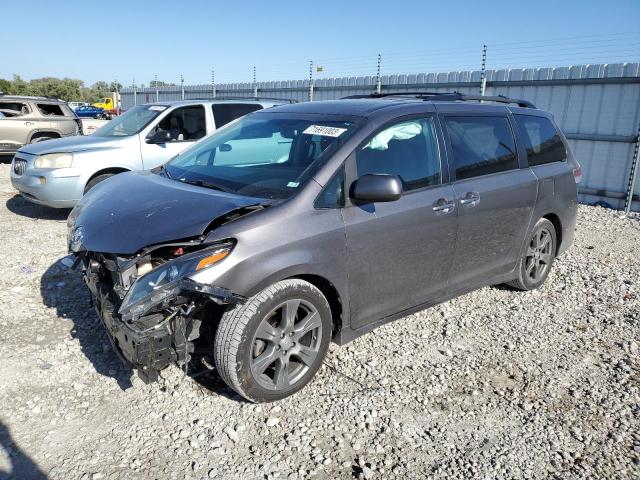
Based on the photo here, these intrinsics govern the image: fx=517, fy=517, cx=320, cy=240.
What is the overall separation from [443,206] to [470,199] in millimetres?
336

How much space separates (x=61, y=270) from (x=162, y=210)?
2.71 meters

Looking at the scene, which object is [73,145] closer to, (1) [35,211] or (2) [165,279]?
(1) [35,211]

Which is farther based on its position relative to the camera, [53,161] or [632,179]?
[632,179]

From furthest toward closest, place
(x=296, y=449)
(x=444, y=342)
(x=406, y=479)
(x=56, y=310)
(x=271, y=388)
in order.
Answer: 1. (x=56, y=310)
2. (x=444, y=342)
3. (x=271, y=388)
4. (x=296, y=449)
5. (x=406, y=479)

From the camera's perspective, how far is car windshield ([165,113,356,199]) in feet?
11.0

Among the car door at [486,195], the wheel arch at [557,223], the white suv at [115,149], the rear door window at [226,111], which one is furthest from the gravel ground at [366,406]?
the rear door window at [226,111]

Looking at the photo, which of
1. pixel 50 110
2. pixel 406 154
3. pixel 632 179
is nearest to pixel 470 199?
pixel 406 154

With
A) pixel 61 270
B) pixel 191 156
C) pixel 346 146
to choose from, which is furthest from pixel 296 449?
pixel 61 270

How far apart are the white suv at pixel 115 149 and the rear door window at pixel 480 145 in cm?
408

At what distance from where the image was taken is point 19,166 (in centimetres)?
725

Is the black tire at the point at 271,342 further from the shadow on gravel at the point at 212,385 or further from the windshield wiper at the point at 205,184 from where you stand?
the windshield wiper at the point at 205,184

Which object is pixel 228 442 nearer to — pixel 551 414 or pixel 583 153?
pixel 551 414

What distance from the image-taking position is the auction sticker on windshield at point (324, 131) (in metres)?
3.50

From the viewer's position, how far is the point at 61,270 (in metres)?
5.20
